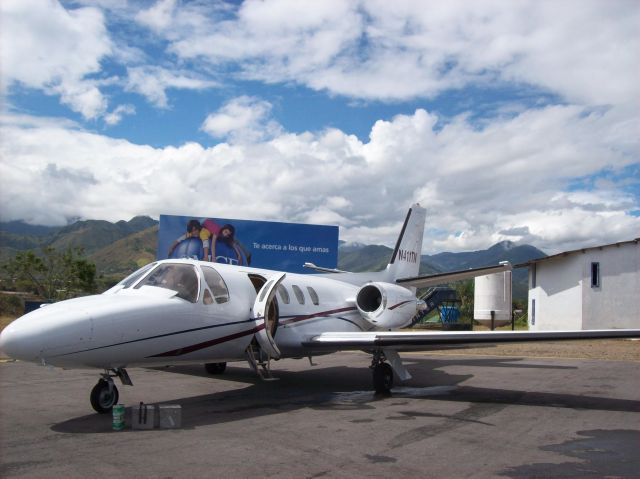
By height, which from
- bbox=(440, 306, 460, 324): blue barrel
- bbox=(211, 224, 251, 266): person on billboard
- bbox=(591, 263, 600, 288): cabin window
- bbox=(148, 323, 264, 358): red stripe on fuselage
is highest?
bbox=(211, 224, 251, 266): person on billboard

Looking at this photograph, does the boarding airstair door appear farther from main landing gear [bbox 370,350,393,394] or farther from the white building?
the white building

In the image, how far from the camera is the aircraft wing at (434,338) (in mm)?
10961

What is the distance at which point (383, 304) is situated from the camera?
50.3ft

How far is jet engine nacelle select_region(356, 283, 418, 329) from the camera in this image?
15.4 meters

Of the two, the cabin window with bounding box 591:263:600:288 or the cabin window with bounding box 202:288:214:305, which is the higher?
the cabin window with bounding box 591:263:600:288

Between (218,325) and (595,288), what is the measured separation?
2615cm

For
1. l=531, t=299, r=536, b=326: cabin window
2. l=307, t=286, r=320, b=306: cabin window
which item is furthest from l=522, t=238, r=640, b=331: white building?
l=307, t=286, r=320, b=306: cabin window

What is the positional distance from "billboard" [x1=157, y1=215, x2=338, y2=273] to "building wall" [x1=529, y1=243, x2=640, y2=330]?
43.1 ft

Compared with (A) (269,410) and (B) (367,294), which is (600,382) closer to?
(B) (367,294)

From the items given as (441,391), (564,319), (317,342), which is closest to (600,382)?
(441,391)

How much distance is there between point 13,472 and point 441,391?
29.8 feet

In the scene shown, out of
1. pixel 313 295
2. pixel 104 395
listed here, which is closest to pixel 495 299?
pixel 313 295

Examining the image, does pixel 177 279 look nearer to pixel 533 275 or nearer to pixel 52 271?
pixel 533 275

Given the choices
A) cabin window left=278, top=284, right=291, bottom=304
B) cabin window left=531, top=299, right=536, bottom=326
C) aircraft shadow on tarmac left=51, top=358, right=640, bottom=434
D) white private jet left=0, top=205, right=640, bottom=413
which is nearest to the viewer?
white private jet left=0, top=205, right=640, bottom=413
